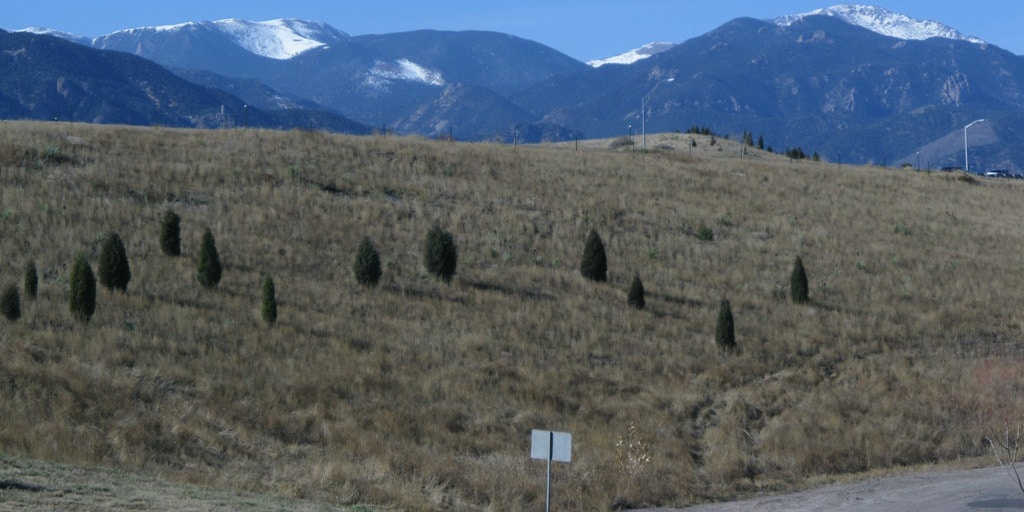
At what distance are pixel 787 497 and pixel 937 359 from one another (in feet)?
39.4

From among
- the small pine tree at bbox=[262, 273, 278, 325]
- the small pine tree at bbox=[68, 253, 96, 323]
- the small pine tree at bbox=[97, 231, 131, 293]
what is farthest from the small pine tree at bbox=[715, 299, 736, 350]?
the small pine tree at bbox=[68, 253, 96, 323]

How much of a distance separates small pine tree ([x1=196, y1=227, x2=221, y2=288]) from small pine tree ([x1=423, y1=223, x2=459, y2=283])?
6506 mm

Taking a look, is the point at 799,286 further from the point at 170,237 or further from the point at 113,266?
the point at 113,266

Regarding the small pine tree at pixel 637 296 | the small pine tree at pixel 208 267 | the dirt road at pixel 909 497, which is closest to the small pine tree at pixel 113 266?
the small pine tree at pixel 208 267

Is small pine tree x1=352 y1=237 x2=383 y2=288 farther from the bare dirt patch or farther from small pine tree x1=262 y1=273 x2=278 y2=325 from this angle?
the bare dirt patch

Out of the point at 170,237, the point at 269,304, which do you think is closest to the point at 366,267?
the point at 269,304

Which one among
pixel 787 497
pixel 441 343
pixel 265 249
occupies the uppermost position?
pixel 265 249

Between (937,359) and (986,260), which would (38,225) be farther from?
(986,260)

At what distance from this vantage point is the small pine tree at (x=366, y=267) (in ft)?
97.2

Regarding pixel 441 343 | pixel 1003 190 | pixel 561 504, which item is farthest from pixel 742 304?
pixel 1003 190

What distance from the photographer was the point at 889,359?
29.2 metres

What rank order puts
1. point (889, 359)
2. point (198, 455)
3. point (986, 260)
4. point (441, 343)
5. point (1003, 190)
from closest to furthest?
point (198, 455)
point (441, 343)
point (889, 359)
point (986, 260)
point (1003, 190)

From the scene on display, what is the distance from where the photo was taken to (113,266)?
84.4 feet

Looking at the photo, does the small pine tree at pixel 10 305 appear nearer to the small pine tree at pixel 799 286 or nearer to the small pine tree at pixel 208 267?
the small pine tree at pixel 208 267
